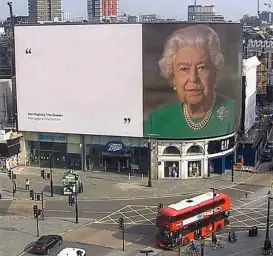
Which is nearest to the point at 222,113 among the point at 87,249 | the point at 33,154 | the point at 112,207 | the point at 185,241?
the point at 112,207

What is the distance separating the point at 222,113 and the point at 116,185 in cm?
1802

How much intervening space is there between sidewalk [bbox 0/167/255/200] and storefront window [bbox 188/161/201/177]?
1603mm

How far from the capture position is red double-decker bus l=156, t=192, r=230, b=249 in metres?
53.7

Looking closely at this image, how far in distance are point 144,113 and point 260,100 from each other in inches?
2690

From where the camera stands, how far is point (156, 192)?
75438 millimetres

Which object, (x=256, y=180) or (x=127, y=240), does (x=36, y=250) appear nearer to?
(x=127, y=240)

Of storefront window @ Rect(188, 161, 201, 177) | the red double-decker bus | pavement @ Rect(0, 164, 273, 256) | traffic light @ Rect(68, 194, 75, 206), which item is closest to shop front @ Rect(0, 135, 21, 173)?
pavement @ Rect(0, 164, 273, 256)

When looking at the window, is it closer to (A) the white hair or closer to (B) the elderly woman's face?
(B) the elderly woman's face

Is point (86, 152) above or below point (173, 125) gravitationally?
below

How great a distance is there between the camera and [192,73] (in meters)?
80.2

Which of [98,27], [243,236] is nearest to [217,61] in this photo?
[98,27]

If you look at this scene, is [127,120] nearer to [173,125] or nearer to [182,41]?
[173,125]

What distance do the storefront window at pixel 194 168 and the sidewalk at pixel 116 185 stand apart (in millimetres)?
1603

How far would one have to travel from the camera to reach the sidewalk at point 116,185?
74.6 m
